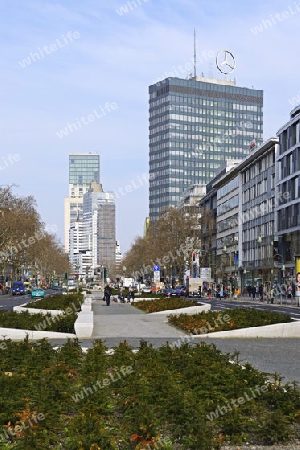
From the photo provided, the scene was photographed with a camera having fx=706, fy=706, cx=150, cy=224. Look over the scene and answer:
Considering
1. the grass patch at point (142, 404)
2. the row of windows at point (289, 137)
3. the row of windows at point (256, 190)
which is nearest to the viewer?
the grass patch at point (142, 404)

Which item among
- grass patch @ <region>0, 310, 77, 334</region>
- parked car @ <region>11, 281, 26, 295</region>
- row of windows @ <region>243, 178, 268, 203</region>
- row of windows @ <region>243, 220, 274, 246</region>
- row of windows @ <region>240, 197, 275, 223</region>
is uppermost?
row of windows @ <region>243, 178, 268, 203</region>

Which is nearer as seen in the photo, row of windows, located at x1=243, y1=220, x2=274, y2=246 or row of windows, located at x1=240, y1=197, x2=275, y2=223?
row of windows, located at x1=243, y1=220, x2=274, y2=246

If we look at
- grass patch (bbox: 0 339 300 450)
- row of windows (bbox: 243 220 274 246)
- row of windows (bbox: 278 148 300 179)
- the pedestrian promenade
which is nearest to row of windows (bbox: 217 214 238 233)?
row of windows (bbox: 243 220 274 246)

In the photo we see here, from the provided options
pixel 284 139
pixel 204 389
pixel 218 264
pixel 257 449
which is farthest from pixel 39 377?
pixel 218 264

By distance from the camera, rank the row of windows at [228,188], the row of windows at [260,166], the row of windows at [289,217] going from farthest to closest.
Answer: the row of windows at [228,188], the row of windows at [260,166], the row of windows at [289,217]

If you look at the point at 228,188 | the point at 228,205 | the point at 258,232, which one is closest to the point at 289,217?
the point at 258,232

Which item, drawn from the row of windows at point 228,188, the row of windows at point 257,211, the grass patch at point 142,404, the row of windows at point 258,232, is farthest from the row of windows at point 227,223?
the grass patch at point 142,404

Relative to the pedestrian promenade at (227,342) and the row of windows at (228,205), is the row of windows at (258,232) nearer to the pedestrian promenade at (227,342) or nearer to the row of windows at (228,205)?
the row of windows at (228,205)

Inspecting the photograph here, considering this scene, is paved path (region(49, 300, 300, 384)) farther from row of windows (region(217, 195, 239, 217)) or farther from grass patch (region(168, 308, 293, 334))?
row of windows (region(217, 195, 239, 217))

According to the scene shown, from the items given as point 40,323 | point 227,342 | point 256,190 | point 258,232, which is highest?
point 256,190

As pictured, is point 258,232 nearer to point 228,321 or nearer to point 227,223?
point 227,223

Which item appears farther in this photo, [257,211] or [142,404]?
[257,211]

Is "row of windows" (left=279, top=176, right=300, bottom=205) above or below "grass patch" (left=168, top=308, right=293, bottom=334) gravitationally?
above

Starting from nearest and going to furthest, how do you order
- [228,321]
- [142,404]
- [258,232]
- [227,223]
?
1. [142,404]
2. [228,321]
3. [258,232]
4. [227,223]
